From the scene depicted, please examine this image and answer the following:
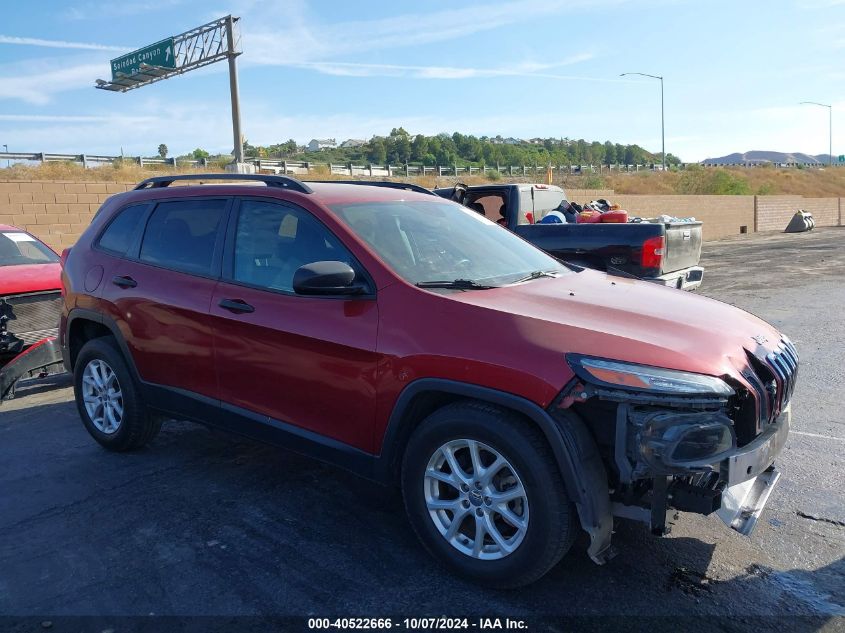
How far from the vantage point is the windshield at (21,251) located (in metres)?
7.75

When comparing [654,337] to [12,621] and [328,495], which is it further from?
[12,621]

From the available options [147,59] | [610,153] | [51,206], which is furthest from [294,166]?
[610,153]

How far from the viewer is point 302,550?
3.59 m

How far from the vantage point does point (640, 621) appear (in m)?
2.95

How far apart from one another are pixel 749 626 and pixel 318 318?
2.37 metres

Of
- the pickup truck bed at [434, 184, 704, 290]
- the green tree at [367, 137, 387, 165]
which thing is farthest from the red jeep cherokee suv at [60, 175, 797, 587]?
the green tree at [367, 137, 387, 165]

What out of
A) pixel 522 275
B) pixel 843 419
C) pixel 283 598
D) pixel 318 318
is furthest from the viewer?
pixel 843 419

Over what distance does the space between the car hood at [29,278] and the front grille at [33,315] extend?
0.07 metres

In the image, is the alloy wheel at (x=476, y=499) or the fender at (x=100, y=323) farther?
the fender at (x=100, y=323)

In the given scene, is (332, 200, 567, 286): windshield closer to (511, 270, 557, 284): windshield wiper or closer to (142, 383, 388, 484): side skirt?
(511, 270, 557, 284): windshield wiper

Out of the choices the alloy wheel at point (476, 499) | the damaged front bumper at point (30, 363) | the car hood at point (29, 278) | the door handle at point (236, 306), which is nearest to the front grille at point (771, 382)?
the alloy wheel at point (476, 499)

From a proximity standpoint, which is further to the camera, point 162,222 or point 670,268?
point 670,268

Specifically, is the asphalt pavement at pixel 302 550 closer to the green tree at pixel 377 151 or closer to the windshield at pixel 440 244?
the windshield at pixel 440 244

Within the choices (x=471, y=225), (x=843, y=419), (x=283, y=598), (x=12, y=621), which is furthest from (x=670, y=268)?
(x=12, y=621)
